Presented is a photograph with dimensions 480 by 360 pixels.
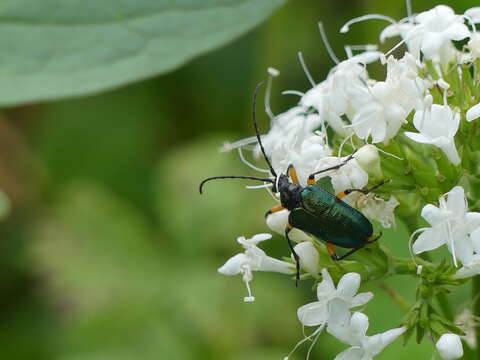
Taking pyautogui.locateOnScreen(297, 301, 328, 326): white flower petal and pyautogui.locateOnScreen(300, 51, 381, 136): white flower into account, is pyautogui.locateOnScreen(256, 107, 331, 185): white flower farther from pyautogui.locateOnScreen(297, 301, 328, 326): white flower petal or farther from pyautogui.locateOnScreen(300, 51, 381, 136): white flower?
pyautogui.locateOnScreen(297, 301, 328, 326): white flower petal

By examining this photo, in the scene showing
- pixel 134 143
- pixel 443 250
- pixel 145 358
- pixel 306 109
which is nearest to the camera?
pixel 306 109

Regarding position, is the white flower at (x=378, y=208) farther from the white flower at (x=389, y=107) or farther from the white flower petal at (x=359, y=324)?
the white flower petal at (x=359, y=324)

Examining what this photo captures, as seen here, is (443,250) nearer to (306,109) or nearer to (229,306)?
(306,109)

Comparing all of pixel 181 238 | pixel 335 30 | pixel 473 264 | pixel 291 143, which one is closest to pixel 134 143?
pixel 181 238

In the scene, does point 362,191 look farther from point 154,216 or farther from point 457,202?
point 154,216

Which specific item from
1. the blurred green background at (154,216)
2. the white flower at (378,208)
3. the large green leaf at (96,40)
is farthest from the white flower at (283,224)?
the blurred green background at (154,216)

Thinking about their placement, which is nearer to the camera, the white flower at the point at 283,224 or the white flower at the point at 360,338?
the white flower at the point at 360,338

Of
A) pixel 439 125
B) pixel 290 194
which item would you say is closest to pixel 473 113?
pixel 439 125
